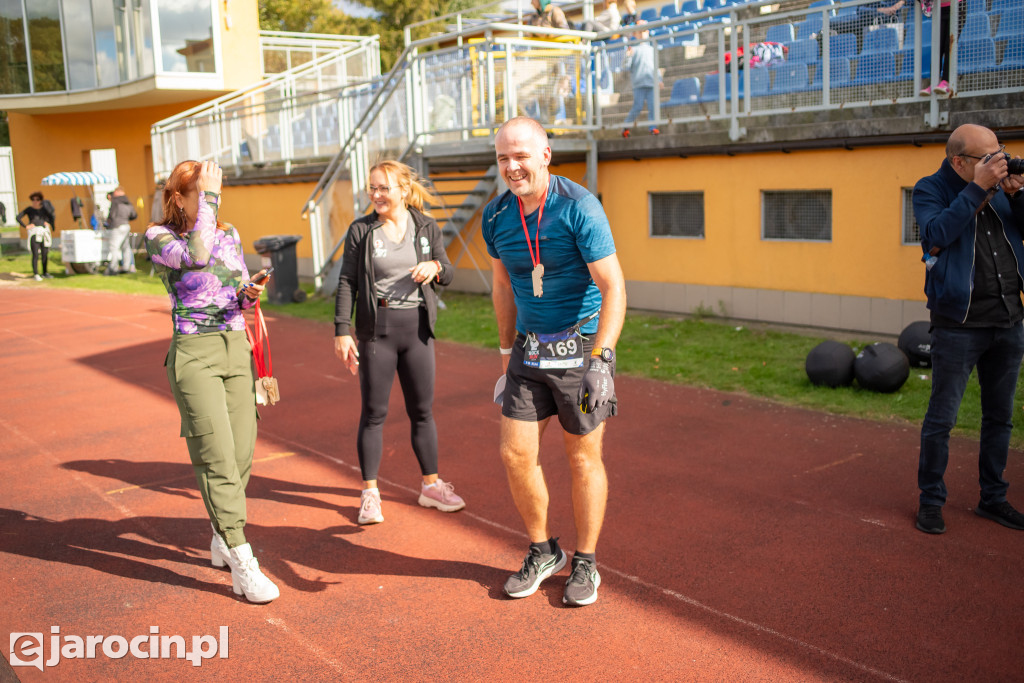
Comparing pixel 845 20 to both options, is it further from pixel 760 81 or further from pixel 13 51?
pixel 13 51

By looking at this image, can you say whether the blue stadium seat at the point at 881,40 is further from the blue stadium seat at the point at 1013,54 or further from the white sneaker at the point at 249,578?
the white sneaker at the point at 249,578

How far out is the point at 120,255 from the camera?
72.4ft

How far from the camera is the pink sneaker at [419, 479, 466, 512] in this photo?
18.6 ft

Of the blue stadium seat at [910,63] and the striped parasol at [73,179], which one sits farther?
the striped parasol at [73,179]

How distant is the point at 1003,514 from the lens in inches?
201

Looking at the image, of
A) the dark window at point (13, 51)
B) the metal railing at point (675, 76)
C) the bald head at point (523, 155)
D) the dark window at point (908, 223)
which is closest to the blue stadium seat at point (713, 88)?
the metal railing at point (675, 76)

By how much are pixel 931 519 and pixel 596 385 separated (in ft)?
8.05

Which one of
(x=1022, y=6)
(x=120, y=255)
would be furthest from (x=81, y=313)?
(x=1022, y=6)

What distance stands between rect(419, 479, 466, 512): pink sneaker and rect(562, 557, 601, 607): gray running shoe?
4.57 feet

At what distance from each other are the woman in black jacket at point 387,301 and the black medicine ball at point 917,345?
5.17 m

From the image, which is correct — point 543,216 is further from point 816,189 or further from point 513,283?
point 816,189

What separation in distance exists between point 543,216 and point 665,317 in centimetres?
876

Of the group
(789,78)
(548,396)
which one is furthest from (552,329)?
(789,78)

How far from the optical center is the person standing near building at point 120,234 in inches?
860
